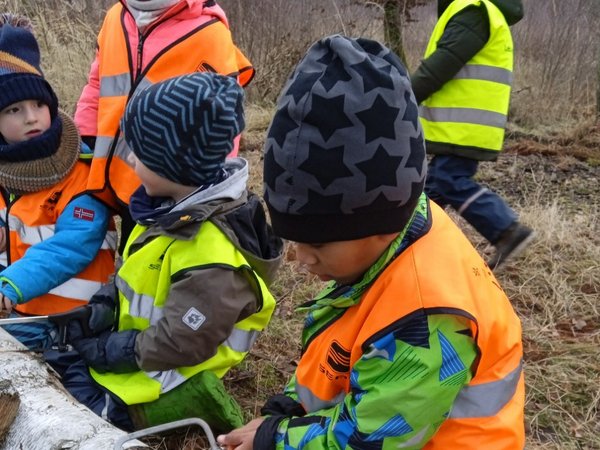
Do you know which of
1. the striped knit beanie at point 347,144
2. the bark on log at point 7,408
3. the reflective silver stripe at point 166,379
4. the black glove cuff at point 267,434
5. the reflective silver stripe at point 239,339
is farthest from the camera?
the reflective silver stripe at point 239,339

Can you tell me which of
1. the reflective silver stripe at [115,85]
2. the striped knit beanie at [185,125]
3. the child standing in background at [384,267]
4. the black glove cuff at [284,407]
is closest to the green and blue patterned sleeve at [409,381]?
the child standing in background at [384,267]

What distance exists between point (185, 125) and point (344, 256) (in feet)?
3.00

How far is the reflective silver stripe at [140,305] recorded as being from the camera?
7.72 ft

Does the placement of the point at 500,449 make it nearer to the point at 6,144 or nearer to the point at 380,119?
the point at 380,119

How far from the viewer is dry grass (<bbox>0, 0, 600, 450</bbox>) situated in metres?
2.96

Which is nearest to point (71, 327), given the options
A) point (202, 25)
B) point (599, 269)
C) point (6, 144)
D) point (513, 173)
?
point (6, 144)

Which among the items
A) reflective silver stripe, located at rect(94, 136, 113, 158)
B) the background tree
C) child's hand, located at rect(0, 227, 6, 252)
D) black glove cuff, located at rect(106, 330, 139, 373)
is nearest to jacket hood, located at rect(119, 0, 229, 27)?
reflective silver stripe, located at rect(94, 136, 113, 158)

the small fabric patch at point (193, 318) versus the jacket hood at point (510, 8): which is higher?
the jacket hood at point (510, 8)

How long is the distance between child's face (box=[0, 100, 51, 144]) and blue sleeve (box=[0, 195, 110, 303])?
35 cm

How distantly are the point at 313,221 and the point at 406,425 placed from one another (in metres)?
0.48

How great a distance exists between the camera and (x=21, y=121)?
277cm

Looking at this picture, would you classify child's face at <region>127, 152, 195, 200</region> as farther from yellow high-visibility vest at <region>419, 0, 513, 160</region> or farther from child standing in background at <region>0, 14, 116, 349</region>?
yellow high-visibility vest at <region>419, 0, 513, 160</region>

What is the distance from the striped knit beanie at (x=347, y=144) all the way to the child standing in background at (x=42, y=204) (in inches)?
63.7

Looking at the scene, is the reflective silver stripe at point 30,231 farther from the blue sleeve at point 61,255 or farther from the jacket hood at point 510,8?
the jacket hood at point 510,8
